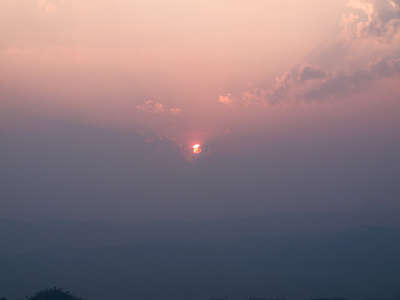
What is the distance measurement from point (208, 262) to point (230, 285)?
52.4 ft

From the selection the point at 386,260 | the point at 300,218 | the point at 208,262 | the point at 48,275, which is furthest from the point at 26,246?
the point at 386,260

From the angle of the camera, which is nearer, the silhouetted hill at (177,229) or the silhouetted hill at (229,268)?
the silhouetted hill at (229,268)

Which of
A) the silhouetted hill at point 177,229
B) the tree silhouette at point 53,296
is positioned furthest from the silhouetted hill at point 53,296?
the silhouetted hill at point 177,229

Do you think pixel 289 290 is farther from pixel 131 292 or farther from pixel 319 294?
pixel 131 292

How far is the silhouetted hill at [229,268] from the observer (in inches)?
2369

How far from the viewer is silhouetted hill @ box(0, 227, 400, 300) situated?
2369 inches

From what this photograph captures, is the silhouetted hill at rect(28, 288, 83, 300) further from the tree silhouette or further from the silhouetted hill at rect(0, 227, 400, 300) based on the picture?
the silhouetted hill at rect(0, 227, 400, 300)

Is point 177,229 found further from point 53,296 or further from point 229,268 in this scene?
point 53,296

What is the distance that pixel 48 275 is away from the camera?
7162 cm

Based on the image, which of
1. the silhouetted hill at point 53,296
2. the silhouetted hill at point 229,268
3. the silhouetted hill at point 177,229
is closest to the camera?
the silhouetted hill at point 53,296

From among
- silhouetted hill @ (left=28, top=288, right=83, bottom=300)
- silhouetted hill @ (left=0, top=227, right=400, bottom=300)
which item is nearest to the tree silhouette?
silhouetted hill @ (left=28, top=288, right=83, bottom=300)

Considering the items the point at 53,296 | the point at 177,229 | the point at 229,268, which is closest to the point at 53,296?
the point at 53,296

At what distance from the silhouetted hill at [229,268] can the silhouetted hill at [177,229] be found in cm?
319

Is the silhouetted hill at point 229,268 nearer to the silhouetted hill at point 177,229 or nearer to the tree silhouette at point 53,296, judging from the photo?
the silhouetted hill at point 177,229
